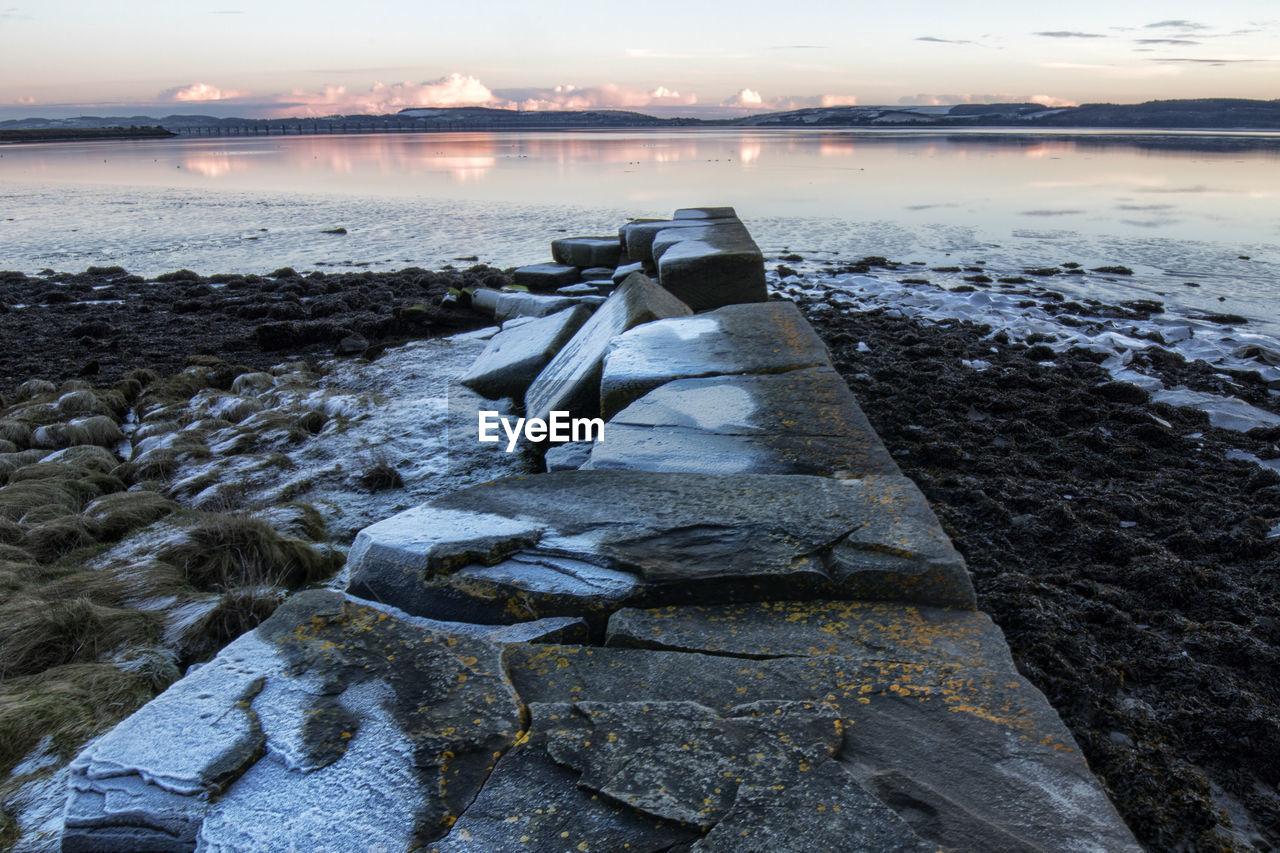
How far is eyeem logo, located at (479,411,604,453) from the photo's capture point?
173 inches

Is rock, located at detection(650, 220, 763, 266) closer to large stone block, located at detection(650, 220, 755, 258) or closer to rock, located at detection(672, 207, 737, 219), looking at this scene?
large stone block, located at detection(650, 220, 755, 258)

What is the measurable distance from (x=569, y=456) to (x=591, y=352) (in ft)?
4.50

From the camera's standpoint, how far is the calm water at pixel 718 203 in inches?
468

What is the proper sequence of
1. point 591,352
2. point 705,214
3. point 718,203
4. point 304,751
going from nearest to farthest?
point 304,751
point 591,352
point 705,214
point 718,203

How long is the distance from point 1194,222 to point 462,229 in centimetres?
1371

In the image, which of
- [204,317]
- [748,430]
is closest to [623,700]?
[748,430]

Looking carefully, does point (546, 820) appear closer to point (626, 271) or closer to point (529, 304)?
point (529, 304)

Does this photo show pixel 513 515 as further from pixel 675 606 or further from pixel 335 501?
pixel 335 501

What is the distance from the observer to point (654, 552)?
2246mm

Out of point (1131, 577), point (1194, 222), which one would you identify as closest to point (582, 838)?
point (1131, 577)

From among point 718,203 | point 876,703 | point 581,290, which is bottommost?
point 876,703

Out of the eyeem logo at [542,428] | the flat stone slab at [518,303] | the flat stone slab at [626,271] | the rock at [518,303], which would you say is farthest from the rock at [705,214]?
the eyeem logo at [542,428]

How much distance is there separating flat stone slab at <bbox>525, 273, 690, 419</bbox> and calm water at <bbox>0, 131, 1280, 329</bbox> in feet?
21.9

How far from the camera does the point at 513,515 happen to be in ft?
8.26
